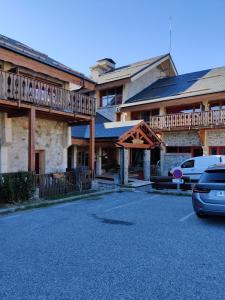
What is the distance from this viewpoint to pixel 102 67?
31.8 m

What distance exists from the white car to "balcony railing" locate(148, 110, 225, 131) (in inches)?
113

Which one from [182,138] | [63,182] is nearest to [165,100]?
[182,138]

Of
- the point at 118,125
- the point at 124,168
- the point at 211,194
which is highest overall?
the point at 118,125

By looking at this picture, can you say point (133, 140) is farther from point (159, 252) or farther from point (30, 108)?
point (159, 252)

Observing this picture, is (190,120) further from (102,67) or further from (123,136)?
(102,67)

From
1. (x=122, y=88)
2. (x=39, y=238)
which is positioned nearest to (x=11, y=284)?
(x=39, y=238)

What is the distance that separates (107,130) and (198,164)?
638cm

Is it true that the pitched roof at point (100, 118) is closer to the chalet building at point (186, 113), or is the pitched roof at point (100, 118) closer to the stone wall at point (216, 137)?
the chalet building at point (186, 113)

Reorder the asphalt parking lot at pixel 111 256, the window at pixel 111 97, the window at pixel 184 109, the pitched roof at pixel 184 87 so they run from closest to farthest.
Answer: the asphalt parking lot at pixel 111 256, the pitched roof at pixel 184 87, the window at pixel 184 109, the window at pixel 111 97

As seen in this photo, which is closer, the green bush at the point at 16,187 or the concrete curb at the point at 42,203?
the concrete curb at the point at 42,203

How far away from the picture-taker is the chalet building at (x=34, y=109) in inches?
440

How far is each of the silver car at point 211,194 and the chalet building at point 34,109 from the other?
6.79 metres

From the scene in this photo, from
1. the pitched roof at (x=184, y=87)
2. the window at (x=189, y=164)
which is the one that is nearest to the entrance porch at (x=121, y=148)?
the window at (x=189, y=164)

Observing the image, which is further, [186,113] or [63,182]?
[186,113]
